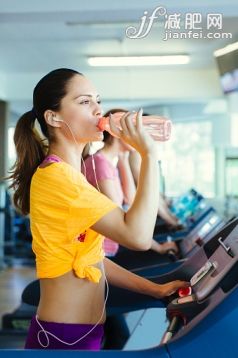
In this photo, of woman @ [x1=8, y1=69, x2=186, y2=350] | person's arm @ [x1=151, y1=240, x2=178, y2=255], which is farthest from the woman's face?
person's arm @ [x1=151, y1=240, x2=178, y2=255]

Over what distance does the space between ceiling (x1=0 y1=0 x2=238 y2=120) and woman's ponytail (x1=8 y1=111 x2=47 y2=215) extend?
1.10ft

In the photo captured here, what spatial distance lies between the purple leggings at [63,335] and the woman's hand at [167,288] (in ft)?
0.63

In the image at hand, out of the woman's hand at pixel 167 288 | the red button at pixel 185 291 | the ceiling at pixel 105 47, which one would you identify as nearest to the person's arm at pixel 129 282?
the woman's hand at pixel 167 288

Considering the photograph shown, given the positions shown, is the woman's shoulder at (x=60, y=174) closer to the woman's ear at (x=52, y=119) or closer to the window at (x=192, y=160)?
A: the woman's ear at (x=52, y=119)

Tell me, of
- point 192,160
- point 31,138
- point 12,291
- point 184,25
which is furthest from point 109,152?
point 192,160

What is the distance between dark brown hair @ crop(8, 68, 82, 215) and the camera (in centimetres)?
131

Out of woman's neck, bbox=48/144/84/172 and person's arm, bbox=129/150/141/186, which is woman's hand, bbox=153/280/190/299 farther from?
person's arm, bbox=129/150/141/186

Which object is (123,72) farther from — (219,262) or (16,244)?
(219,262)

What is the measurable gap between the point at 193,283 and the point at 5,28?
3.42 meters

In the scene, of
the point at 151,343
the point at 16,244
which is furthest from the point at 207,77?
the point at 151,343

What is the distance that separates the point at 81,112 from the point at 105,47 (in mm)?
4536

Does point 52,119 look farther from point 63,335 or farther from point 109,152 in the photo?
point 109,152

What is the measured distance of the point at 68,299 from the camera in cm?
125

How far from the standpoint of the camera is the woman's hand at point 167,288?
4.53ft
